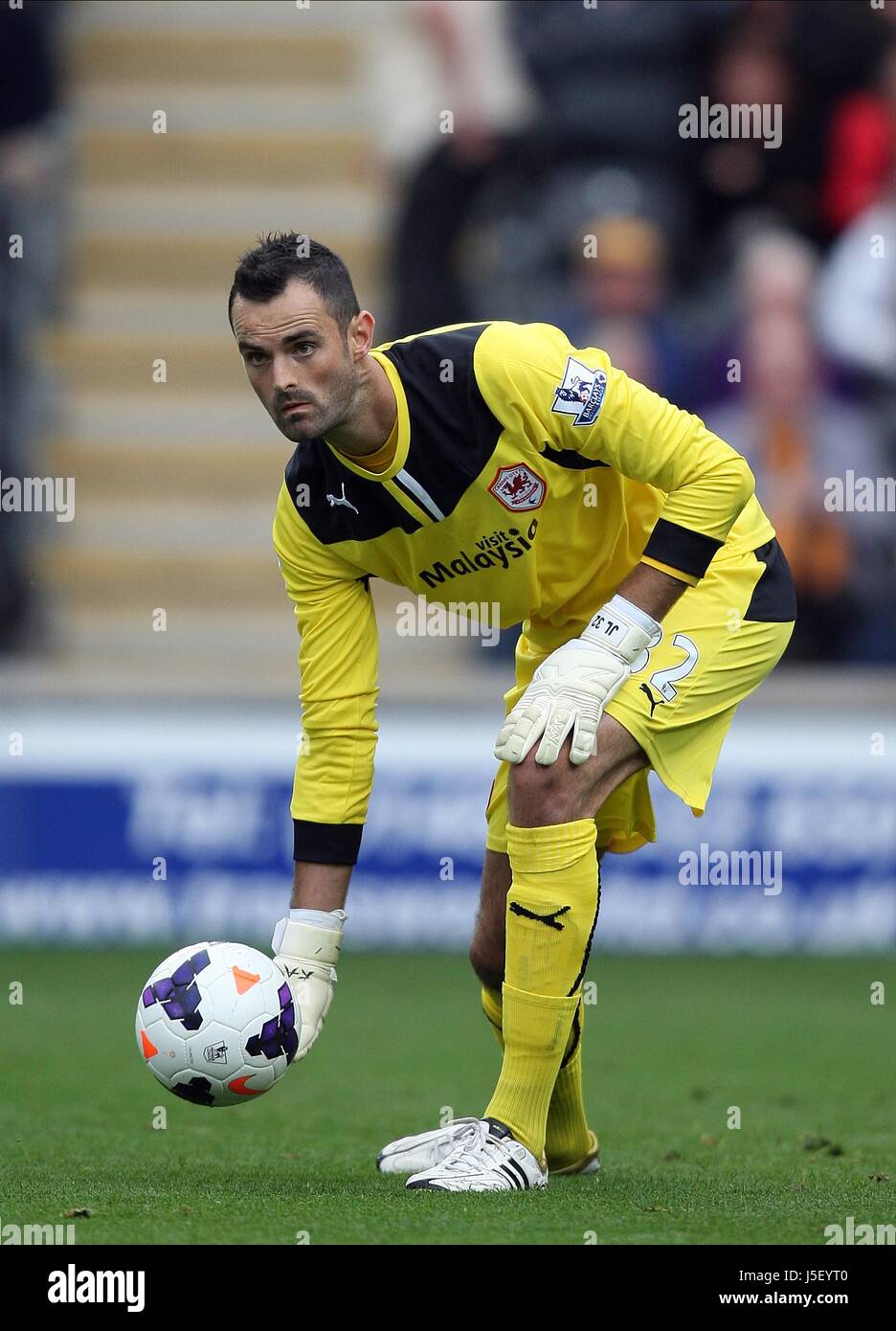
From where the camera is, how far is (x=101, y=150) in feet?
50.7

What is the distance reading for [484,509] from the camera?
5031 mm

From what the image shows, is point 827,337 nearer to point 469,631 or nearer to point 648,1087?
point 469,631

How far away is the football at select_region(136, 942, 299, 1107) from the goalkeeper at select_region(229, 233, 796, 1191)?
0.21 m

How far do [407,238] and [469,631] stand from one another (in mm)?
2664

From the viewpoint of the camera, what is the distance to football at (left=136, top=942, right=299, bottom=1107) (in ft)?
15.5

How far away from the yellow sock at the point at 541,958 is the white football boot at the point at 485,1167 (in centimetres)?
5

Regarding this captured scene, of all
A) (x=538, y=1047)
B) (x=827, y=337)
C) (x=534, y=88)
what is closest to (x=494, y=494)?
(x=538, y=1047)

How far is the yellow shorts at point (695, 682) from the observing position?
16.3 ft

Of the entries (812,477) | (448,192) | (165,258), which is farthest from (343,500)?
(165,258)

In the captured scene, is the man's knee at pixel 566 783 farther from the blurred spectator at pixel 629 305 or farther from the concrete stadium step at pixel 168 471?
the concrete stadium step at pixel 168 471

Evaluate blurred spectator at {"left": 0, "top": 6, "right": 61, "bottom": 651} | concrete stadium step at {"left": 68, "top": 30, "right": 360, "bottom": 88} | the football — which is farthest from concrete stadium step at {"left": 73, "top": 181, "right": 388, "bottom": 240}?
A: the football

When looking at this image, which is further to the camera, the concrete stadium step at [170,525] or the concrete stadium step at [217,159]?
the concrete stadium step at [217,159]

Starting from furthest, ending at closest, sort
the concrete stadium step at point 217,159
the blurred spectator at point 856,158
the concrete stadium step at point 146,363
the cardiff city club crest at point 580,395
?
the concrete stadium step at point 217,159 < the concrete stadium step at point 146,363 < the blurred spectator at point 856,158 < the cardiff city club crest at point 580,395

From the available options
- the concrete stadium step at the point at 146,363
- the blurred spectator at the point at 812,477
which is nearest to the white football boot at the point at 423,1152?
the blurred spectator at the point at 812,477
